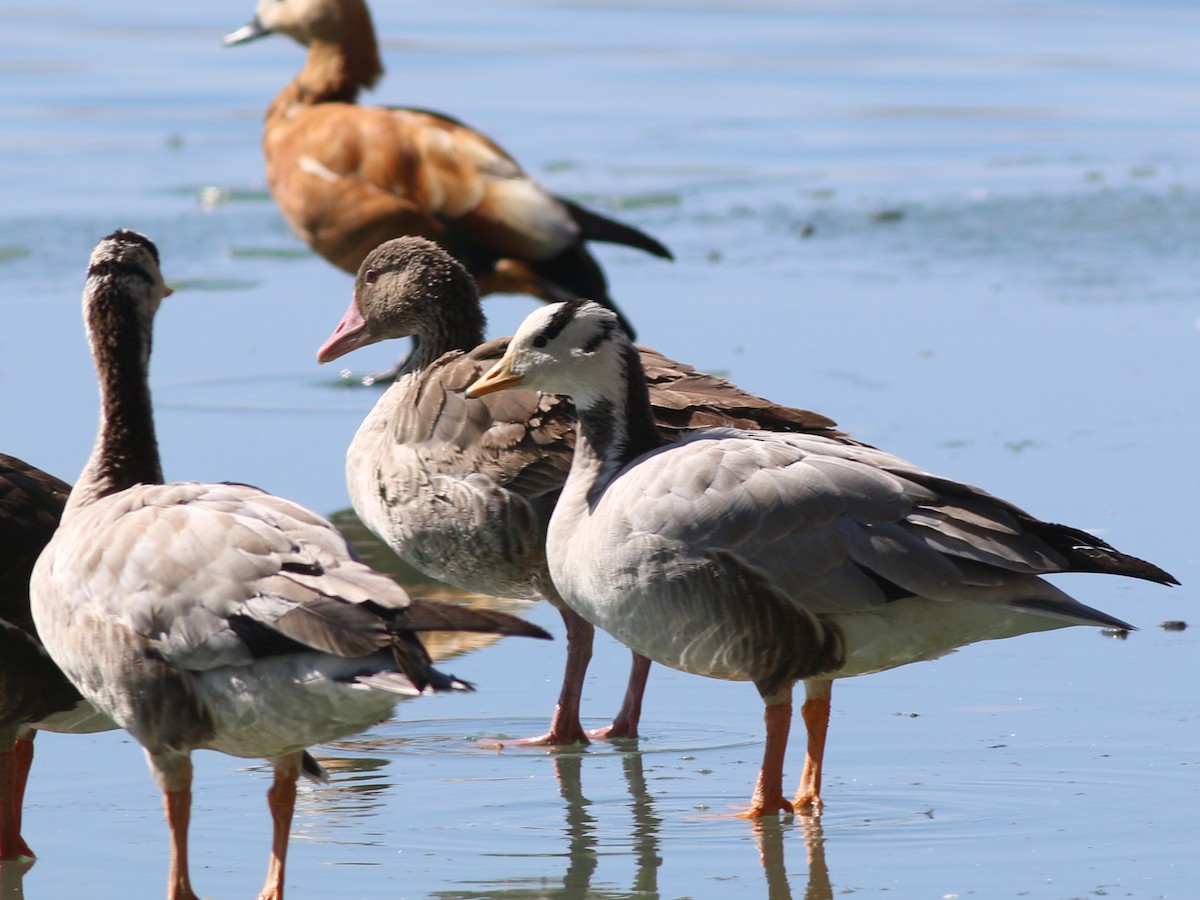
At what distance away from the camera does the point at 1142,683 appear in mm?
6535

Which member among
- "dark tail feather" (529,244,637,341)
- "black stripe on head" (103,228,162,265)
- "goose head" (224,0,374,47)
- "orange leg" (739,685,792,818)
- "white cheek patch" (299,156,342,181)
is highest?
"goose head" (224,0,374,47)

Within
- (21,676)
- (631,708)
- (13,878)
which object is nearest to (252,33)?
(631,708)

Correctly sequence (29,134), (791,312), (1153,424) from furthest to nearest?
(29,134), (791,312), (1153,424)

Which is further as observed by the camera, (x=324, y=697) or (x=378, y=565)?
(x=378, y=565)

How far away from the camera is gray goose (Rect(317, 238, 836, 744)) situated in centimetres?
661

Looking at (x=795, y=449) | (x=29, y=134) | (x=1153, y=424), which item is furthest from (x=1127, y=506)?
(x=29, y=134)

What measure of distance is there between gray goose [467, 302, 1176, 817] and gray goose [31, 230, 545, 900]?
1018 millimetres

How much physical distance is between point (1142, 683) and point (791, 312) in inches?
235

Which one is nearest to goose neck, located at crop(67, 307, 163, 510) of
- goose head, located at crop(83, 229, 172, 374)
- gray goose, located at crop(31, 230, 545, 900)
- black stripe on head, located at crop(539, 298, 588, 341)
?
goose head, located at crop(83, 229, 172, 374)

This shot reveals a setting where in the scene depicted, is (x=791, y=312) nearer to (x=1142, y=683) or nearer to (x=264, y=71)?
(x=1142, y=683)

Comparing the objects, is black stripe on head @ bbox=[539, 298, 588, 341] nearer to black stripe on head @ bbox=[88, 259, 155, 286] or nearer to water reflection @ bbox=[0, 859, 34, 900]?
black stripe on head @ bbox=[88, 259, 155, 286]

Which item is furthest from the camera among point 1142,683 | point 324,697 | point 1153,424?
point 1153,424

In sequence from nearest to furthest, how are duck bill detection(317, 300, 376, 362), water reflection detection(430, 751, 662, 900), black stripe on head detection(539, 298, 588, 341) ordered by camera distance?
water reflection detection(430, 751, 662, 900) → black stripe on head detection(539, 298, 588, 341) → duck bill detection(317, 300, 376, 362)

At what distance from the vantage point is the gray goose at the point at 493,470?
260 inches
